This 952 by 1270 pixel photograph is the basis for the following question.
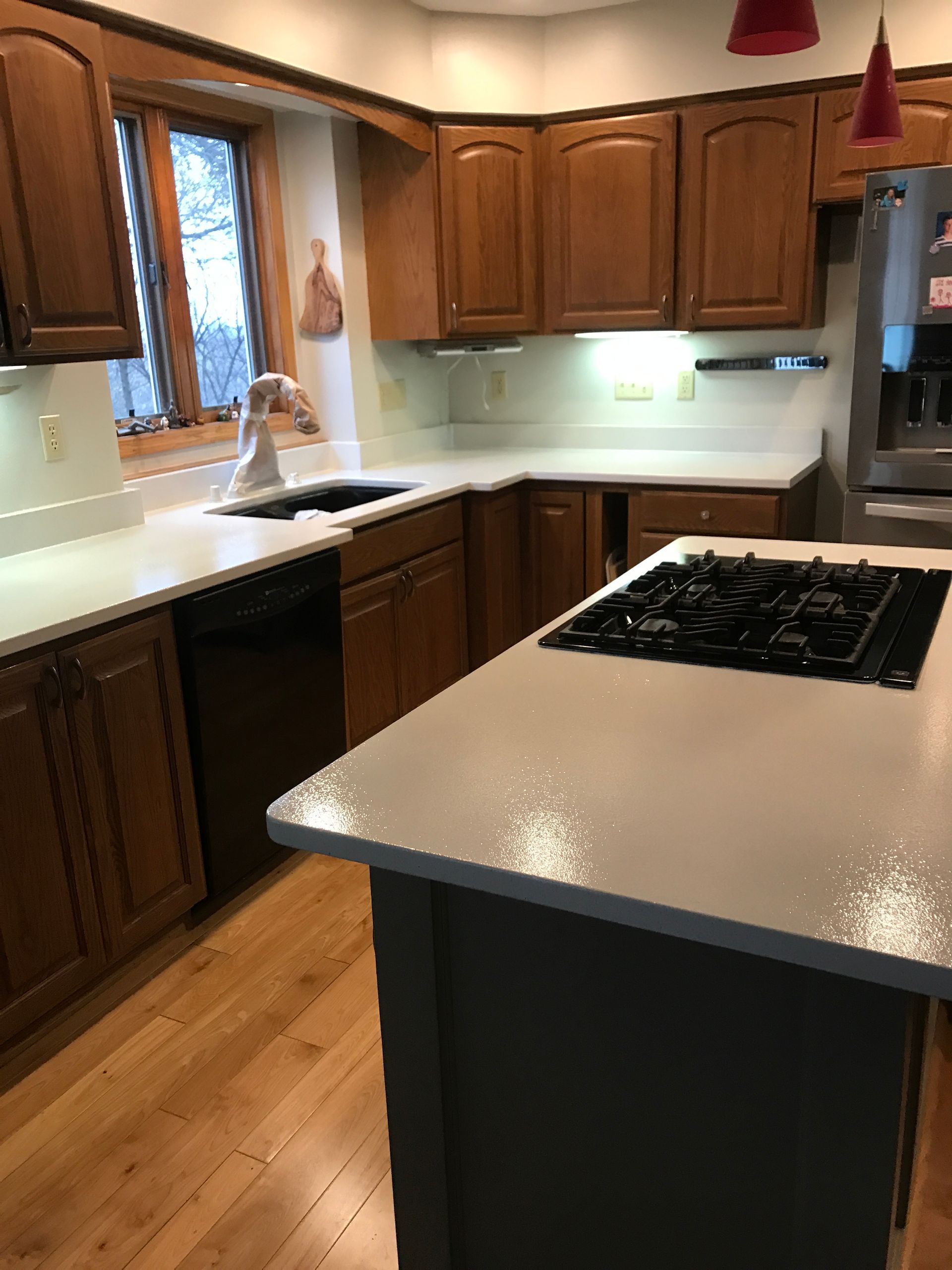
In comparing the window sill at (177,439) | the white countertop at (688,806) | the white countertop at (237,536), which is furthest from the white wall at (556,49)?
the white countertop at (688,806)

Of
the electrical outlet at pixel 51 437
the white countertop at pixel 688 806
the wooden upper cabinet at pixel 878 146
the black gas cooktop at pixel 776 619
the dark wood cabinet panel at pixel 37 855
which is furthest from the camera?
the wooden upper cabinet at pixel 878 146

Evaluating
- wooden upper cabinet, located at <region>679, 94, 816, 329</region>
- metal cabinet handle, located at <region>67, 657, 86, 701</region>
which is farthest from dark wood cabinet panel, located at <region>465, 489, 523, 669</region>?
metal cabinet handle, located at <region>67, 657, 86, 701</region>

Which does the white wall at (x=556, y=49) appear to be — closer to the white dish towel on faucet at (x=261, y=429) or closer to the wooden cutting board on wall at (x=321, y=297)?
the wooden cutting board on wall at (x=321, y=297)

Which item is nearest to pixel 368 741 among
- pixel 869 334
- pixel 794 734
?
pixel 794 734

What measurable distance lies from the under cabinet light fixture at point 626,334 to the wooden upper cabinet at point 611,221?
0.03m

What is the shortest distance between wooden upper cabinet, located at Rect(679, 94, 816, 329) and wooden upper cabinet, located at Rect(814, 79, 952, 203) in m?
0.04

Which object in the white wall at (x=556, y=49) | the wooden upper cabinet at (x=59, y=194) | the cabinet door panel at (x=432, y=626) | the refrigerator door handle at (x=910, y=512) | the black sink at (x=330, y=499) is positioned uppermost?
the white wall at (x=556, y=49)

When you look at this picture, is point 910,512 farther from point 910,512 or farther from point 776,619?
point 776,619

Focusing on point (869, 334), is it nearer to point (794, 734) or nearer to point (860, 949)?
point (794, 734)

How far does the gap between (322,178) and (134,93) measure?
0.77 metres

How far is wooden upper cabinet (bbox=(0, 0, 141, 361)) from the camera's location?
207cm

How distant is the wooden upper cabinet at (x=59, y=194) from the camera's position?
2068 millimetres

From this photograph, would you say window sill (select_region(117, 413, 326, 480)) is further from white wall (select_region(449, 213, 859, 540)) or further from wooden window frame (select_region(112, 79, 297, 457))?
white wall (select_region(449, 213, 859, 540))

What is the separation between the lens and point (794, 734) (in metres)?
1.19
